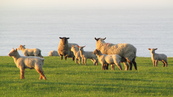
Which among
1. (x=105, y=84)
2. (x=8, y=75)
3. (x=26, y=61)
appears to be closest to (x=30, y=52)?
(x=8, y=75)

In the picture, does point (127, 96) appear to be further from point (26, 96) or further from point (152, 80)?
point (152, 80)

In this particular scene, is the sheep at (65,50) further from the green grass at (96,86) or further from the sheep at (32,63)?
the sheep at (32,63)

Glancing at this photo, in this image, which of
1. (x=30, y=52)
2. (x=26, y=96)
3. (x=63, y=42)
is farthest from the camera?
(x=63, y=42)

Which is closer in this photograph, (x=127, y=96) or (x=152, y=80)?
(x=127, y=96)

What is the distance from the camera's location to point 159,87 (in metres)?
20.6

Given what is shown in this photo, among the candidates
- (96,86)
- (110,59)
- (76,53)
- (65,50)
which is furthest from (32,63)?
(65,50)

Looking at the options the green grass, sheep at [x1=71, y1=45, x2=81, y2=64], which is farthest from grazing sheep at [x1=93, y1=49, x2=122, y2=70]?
sheep at [x1=71, y1=45, x2=81, y2=64]

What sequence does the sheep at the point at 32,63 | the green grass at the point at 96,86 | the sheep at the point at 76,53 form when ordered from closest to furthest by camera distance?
the green grass at the point at 96,86 → the sheep at the point at 32,63 → the sheep at the point at 76,53

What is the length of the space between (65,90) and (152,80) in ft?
16.1

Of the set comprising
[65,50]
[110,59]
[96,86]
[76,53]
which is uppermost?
[65,50]

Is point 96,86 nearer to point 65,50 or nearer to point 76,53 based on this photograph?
point 76,53

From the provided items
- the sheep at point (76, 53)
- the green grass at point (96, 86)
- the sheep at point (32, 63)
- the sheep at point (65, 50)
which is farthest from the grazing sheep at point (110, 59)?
the sheep at point (65, 50)

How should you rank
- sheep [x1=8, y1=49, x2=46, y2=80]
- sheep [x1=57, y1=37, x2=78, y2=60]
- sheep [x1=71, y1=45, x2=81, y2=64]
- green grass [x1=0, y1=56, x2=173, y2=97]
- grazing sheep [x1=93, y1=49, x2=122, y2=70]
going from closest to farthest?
green grass [x1=0, y1=56, x2=173, y2=97] < sheep [x1=8, y1=49, x2=46, y2=80] < grazing sheep [x1=93, y1=49, x2=122, y2=70] < sheep [x1=71, y1=45, x2=81, y2=64] < sheep [x1=57, y1=37, x2=78, y2=60]

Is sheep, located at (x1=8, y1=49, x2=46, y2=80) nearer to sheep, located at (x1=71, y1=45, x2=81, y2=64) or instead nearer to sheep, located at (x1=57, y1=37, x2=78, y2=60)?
sheep, located at (x1=71, y1=45, x2=81, y2=64)
